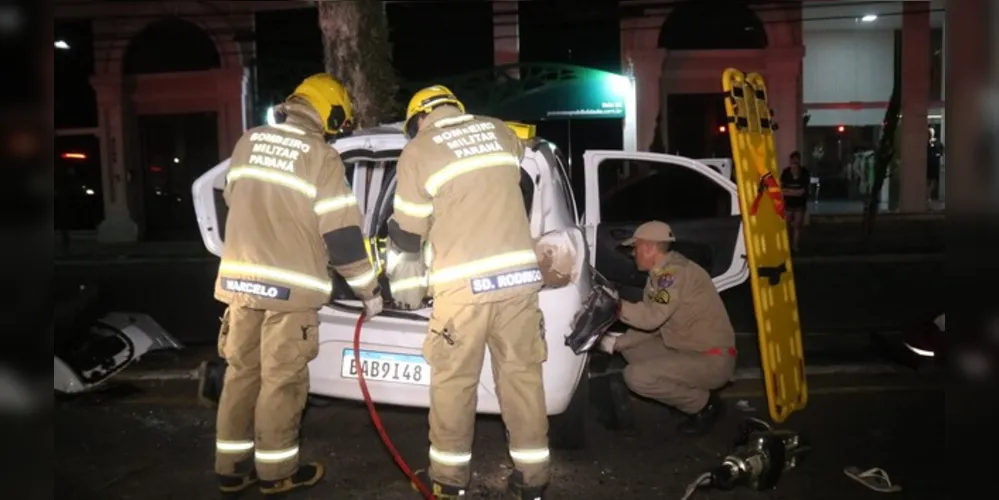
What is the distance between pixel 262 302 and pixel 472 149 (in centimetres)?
116

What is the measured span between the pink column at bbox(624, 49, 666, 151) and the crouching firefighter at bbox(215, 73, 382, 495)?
14.8 meters

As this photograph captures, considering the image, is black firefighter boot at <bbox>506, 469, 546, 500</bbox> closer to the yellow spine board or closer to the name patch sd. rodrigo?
the name patch sd. rodrigo

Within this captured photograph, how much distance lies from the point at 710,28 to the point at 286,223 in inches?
635

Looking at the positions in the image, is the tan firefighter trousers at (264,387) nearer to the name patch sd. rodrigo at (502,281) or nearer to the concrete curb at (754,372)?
the name patch sd. rodrigo at (502,281)

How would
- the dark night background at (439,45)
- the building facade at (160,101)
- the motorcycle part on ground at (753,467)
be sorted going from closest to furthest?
1. the motorcycle part on ground at (753,467)
2. the dark night background at (439,45)
3. the building facade at (160,101)

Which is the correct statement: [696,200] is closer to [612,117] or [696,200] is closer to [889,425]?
[889,425]

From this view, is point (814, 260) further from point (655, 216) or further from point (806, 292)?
point (655, 216)

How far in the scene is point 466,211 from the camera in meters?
3.90

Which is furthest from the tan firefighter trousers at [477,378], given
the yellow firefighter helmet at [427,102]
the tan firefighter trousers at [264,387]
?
the yellow firefighter helmet at [427,102]

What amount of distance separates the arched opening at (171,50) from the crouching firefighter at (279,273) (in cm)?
1657

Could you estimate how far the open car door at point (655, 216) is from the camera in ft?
22.1
